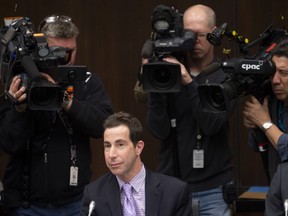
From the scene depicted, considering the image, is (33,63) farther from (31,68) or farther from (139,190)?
(139,190)

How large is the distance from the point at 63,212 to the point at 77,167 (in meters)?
0.28

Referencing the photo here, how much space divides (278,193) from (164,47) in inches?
43.9

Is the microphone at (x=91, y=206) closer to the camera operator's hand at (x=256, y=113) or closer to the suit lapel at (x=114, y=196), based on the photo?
the suit lapel at (x=114, y=196)

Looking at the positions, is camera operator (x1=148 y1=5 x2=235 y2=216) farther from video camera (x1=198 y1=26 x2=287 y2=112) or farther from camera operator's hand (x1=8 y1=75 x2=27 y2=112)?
camera operator's hand (x1=8 y1=75 x2=27 y2=112)

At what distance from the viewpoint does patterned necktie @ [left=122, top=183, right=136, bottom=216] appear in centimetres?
538

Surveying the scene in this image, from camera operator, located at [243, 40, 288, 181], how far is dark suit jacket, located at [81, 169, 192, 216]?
57 centimetres

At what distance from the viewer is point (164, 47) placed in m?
5.68

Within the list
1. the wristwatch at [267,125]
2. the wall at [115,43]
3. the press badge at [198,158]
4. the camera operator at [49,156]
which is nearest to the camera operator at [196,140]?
the press badge at [198,158]

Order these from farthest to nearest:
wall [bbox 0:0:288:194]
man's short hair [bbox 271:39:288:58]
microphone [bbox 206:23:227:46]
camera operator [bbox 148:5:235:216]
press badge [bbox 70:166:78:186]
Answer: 1. wall [bbox 0:0:288:194]
2. press badge [bbox 70:166:78:186]
3. camera operator [bbox 148:5:235:216]
4. microphone [bbox 206:23:227:46]
5. man's short hair [bbox 271:39:288:58]

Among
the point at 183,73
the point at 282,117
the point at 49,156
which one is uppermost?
the point at 183,73

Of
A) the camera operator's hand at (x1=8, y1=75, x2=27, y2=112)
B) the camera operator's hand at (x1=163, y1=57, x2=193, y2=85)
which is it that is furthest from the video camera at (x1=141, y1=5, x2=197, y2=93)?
the camera operator's hand at (x1=8, y1=75, x2=27, y2=112)

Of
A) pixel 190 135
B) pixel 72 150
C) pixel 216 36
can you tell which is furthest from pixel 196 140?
pixel 72 150

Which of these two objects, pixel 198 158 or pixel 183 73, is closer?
pixel 183 73

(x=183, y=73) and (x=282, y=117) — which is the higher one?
(x=183, y=73)
